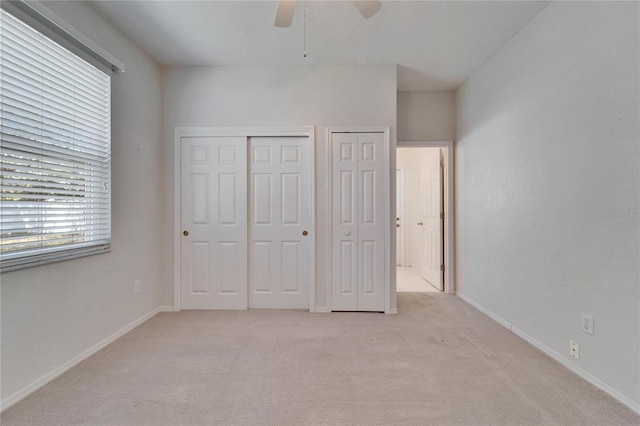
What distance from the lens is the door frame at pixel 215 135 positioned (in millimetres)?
3000

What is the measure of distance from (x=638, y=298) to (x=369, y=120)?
94.6 inches

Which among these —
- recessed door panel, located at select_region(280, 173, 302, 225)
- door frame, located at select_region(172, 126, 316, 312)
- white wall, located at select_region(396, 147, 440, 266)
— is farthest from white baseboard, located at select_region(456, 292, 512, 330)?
recessed door panel, located at select_region(280, 173, 302, 225)

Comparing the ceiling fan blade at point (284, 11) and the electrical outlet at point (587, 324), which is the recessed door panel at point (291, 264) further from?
the electrical outlet at point (587, 324)

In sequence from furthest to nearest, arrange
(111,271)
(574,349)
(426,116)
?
1. (426,116)
2. (111,271)
3. (574,349)

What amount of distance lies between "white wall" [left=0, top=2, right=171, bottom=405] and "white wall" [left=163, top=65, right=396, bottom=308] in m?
0.35

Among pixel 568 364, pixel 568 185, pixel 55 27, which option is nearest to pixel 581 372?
pixel 568 364

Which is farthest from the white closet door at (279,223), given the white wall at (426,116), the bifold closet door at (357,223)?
the white wall at (426,116)

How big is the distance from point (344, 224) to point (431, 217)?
179 cm

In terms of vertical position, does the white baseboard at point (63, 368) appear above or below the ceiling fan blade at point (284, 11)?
below

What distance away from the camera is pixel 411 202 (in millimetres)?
5398

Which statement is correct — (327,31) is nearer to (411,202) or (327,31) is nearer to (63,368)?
(63,368)

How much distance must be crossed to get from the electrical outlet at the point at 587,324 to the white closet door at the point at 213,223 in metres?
2.85

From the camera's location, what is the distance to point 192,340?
2352 mm

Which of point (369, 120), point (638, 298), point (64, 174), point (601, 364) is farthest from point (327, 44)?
point (601, 364)
